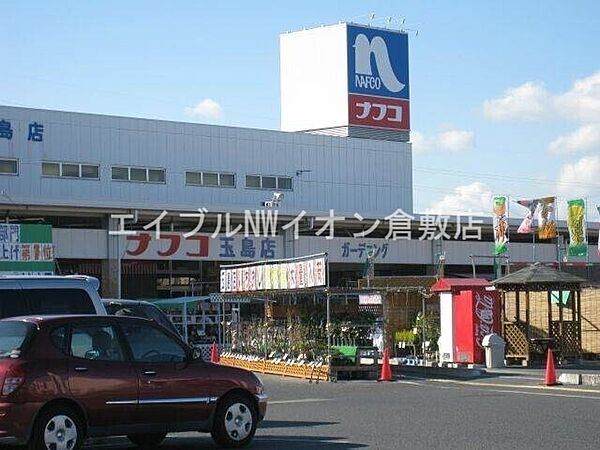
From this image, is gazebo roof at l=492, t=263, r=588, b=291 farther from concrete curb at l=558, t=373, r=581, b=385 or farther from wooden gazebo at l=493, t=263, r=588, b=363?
concrete curb at l=558, t=373, r=581, b=385

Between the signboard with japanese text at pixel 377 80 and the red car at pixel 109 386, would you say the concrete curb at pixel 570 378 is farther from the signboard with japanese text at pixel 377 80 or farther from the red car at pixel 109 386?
the signboard with japanese text at pixel 377 80

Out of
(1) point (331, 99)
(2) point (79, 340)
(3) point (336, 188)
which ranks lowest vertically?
(2) point (79, 340)

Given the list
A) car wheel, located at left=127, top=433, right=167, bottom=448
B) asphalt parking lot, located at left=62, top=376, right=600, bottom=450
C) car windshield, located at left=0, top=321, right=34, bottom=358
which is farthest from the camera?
car wheel, located at left=127, top=433, right=167, bottom=448

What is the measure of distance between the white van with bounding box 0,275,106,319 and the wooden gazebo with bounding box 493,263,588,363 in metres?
17.6

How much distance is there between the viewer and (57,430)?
11.6 m

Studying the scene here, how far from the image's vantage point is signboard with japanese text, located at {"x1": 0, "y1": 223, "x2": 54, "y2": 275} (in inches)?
1444

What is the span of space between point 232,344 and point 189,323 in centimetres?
833

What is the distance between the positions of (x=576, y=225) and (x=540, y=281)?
1832 centimetres

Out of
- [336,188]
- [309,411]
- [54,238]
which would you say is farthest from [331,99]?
[309,411]

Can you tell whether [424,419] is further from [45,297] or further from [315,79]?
[315,79]

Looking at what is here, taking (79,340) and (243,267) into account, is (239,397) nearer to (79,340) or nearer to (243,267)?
(79,340)

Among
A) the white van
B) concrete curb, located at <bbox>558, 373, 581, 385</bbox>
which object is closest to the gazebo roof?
concrete curb, located at <bbox>558, 373, 581, 385</bbox>

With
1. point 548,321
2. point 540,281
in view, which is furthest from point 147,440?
point 548,321

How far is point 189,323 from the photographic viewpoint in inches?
1636
